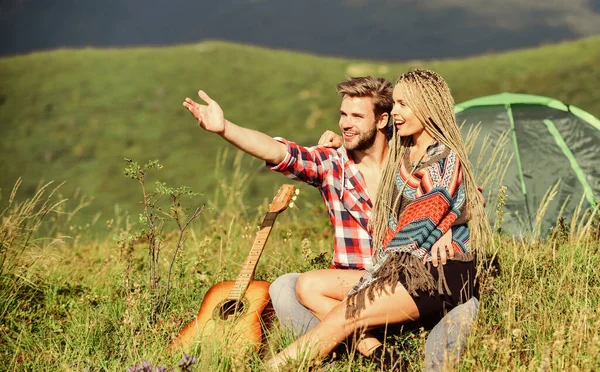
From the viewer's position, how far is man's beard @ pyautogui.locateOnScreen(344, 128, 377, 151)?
3861mm

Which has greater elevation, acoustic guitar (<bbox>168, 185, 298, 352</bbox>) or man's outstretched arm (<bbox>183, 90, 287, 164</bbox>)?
man's outstretched arm (<bbox>183, 90, 287, 164</bbox>)

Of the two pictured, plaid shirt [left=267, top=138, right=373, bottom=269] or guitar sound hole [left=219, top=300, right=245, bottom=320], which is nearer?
guitar sound hole [left=219, top=300, right=245, bottom=320]

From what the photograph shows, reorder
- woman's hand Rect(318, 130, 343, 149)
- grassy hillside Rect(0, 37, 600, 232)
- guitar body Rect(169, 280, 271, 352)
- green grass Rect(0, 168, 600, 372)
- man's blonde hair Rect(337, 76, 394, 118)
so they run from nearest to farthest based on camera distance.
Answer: green grass Rect(0, 168, 600, 372) < guitar body Rect(169, 280, 271, 352) < man's blonde hair Rect(337, 76, 394, 118) < woman's hand Rect(318, 130, 343, 149) < grassy hillside Rect(0, 37, 600, 232)

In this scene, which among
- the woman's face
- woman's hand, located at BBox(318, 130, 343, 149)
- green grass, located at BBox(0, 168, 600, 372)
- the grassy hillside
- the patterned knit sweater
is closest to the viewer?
green grass, located at BBox(0, 168, 600, 372)

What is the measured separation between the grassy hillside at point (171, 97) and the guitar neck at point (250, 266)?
39.3 feet

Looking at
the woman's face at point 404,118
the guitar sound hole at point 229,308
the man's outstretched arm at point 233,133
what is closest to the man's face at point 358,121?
the woman's face at point 404,118

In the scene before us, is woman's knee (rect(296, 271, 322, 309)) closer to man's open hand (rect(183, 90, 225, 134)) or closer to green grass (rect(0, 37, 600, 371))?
green grass (rect(0, 37, 600, 371))

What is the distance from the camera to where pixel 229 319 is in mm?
3512

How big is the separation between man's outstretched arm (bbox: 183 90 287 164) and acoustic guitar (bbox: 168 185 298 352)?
0.48 meters

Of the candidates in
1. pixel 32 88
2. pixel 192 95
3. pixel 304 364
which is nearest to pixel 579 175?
pixel 304 364

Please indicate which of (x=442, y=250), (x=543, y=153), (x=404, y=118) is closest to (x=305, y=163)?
(x=404, y=118)

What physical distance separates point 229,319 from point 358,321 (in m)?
0.76

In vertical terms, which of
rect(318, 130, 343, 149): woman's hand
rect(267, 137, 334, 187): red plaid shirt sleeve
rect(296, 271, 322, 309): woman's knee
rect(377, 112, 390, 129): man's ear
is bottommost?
rect(296, 271, 322, 309): woman's knee

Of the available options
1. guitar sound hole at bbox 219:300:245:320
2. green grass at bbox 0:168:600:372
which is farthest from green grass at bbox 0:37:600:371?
guitar sound hole at bbox 219:300:245:320
